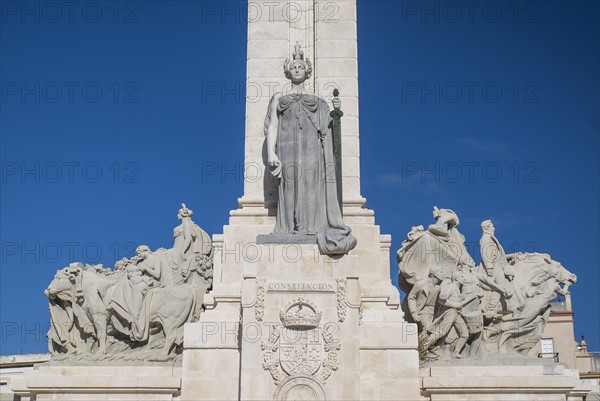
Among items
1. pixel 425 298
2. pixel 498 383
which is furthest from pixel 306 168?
pixel 498 383

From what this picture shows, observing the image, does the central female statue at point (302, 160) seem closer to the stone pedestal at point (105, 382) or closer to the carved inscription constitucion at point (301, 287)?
the carved inscription constitucion at point (301, 287)

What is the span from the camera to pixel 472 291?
16141 millimetres

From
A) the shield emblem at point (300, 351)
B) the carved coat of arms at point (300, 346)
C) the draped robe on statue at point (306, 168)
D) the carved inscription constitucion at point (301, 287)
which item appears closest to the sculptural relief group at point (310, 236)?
the draped robe on statue at point (306, 168)

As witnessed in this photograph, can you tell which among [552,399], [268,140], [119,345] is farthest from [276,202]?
[552,399]

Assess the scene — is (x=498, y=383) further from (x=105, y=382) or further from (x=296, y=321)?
(x=105, y=382)

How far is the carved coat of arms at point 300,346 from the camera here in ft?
45.0

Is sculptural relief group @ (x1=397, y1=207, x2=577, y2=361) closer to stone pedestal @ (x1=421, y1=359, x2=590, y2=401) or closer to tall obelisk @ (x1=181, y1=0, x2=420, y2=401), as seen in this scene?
stone pedestal @ (x1=421, y1=359, x2=590, y2=401)

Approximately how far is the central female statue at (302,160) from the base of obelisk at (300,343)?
30.4 inches

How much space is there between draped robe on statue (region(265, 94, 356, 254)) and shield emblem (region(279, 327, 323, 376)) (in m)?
1.81

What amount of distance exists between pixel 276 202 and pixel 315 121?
1908mm

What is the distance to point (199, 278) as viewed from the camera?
55.6ft

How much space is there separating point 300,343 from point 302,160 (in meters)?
3.36

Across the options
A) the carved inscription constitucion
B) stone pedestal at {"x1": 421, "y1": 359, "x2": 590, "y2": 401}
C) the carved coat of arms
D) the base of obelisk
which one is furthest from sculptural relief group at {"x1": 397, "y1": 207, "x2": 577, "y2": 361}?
the carved inscription constitucion

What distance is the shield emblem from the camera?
1372 cm
